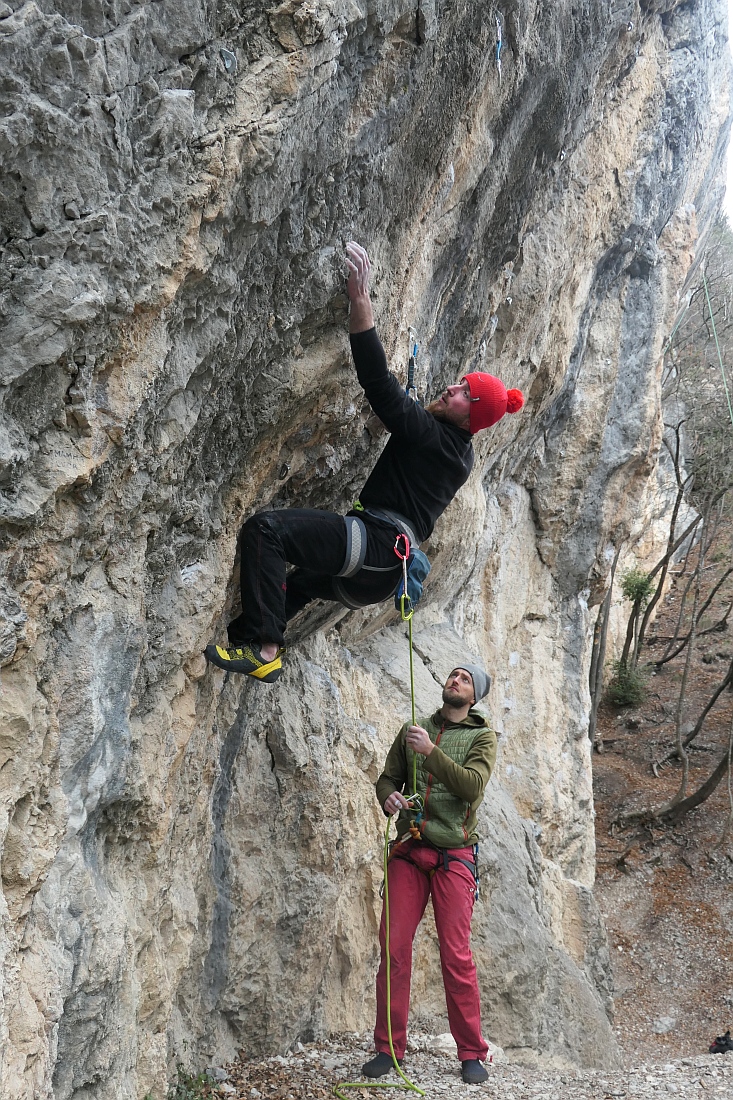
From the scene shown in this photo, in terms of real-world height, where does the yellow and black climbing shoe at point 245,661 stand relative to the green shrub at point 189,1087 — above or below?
above

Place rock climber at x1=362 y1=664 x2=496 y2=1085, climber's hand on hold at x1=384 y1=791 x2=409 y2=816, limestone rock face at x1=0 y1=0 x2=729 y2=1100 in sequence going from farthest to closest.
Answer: climber's hand on hold at x1=384 y1=791 x2=409 y2=816 → rock climber at x1=362 y1=664 x2=496 y2=1085 → limestone rock face at x1=0 y1=0 x2=729 y2=1100

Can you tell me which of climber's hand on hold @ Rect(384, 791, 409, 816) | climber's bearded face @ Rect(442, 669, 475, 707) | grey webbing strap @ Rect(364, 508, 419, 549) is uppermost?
grey webbing strap @ Rect(364, 508, 419, 549)

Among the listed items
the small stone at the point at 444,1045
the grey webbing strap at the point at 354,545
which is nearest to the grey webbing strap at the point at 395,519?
the grey webbing strap at the point at 354,545

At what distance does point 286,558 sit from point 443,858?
1.96 metres

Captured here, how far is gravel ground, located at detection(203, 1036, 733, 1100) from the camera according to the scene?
4.70 m

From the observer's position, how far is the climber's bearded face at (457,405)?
14.9 ft

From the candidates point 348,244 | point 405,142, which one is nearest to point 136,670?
point 348,244

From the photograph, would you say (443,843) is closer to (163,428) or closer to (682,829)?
(163,428)

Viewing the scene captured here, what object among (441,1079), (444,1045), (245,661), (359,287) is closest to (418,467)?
(359,287)

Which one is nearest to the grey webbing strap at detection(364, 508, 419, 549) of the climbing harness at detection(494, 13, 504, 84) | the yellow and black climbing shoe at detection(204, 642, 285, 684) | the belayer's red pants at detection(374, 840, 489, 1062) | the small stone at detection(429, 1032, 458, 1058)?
the yellow and black climbing shoe at detection(204, 642, 285, 684)

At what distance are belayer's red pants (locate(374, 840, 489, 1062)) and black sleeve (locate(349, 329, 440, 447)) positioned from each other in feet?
7.54

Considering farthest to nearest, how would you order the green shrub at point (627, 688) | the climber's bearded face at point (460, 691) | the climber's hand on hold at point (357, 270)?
the green shrub at point (627, 688) < the climber's bearded face at point (460, 691) < the climber's hand on hold at point (357, 270)

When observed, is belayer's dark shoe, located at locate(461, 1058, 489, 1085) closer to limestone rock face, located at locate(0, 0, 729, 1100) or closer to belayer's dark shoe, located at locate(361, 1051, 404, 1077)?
belayer's dark shoe, located at locate(361, 1051, 404, 1077)

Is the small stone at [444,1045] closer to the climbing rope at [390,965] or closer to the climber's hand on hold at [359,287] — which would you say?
the climbing rope at [390,965]
